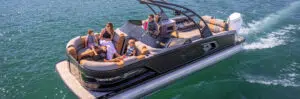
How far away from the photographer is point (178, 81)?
8.44 metres

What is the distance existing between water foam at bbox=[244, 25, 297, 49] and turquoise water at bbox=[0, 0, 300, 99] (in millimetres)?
39

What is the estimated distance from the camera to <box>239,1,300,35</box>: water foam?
12266 mm

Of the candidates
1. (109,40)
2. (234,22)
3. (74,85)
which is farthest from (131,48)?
(234,22)

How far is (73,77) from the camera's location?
7.22 meters

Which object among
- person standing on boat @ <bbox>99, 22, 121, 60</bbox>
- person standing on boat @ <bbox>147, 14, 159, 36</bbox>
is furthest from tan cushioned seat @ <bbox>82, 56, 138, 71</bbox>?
person standing on boat @ <bbox>147, 14, 159, 36</bbox>

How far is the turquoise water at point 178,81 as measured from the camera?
26.8 ft

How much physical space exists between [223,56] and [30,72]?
21.7ft

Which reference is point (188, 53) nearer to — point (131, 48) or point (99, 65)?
point (131, 48)

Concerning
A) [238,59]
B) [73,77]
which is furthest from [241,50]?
[73,77]

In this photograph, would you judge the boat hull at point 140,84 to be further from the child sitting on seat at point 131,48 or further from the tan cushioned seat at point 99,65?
the child sitting on seat at point 131,48

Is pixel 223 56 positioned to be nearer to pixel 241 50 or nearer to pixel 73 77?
pixel 241 50

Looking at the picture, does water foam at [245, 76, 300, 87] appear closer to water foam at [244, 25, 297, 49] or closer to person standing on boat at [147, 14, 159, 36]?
water foam at [244, 25, 297, 49]

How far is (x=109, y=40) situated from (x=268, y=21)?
9046 millimetres

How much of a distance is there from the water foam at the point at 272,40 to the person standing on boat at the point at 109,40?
591 centimetres
